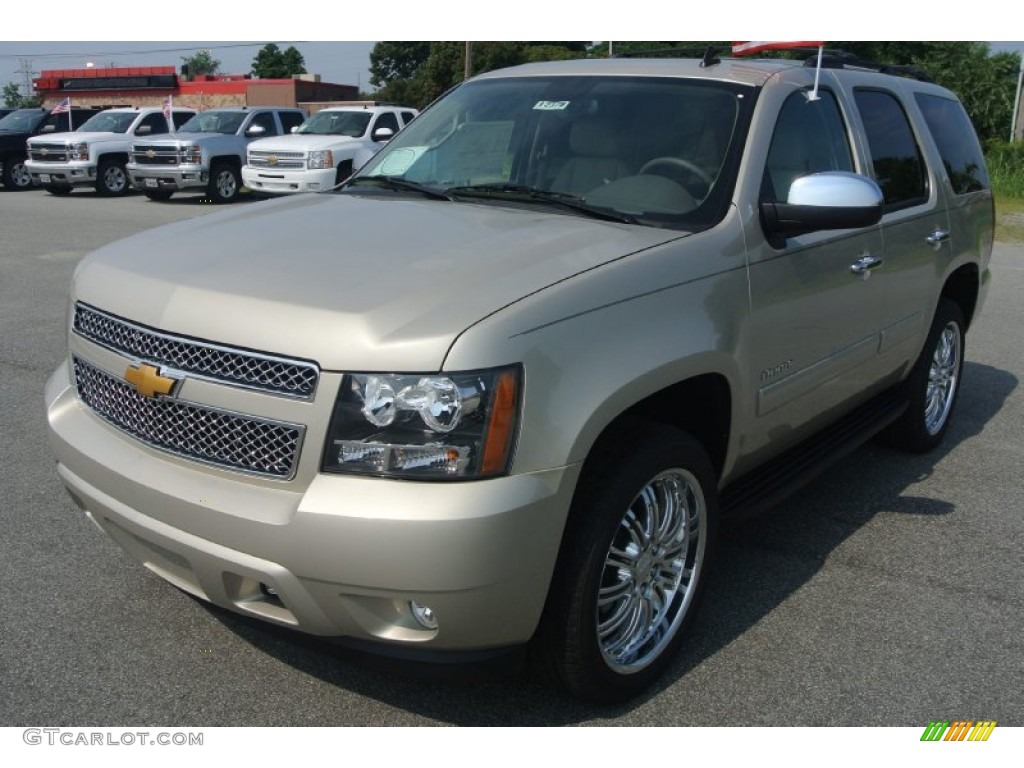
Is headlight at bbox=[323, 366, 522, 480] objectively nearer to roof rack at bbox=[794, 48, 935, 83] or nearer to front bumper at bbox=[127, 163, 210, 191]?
roof rack at bbox=[794, 48, 935, 83]

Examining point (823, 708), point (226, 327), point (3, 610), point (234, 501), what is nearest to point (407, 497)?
point (234, 501)

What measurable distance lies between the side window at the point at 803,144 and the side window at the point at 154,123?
2068cm

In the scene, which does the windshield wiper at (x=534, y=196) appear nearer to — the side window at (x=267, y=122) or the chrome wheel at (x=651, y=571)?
the chrome wheel at (x=651, y=571)

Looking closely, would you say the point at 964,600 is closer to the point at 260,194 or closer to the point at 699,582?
the point at 699,582

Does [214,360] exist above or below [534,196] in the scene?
below

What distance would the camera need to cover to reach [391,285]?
2756 mm

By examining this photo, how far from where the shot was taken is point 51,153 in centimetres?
2152

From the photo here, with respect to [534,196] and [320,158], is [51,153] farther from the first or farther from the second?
[534,196]

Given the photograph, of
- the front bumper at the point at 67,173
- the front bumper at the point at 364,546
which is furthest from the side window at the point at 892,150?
the front bumper at the point at 67,173

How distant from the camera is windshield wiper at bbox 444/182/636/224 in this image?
3.51 metres

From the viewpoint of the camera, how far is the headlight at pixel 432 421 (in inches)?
98.4

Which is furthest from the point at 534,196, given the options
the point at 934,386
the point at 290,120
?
the point at 290,120

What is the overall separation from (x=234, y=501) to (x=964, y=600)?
2731 millimetres

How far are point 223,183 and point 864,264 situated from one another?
18.1 metres
